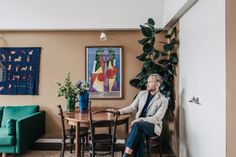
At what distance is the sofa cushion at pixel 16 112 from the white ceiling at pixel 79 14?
4.97ft

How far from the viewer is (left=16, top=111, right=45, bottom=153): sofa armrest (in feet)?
Answer: 13.0

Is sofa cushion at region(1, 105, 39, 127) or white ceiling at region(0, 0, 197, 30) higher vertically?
white ceiling at region(0, 0, 197, 30)

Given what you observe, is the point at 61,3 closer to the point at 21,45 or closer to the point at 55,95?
the point at 21,45

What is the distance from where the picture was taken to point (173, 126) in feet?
14.5

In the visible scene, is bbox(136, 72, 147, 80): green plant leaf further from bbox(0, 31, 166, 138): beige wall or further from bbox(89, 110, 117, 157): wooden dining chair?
bbox(89, 110, 117, 157): wooden dining chair

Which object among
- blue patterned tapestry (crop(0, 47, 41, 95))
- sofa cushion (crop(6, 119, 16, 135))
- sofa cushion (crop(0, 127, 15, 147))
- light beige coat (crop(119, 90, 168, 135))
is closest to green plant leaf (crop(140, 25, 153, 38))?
light beige coat (crop(119, 90, 168, 135))

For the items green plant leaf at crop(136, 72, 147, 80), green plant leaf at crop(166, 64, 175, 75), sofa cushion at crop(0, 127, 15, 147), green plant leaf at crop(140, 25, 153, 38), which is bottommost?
sofa cushion at crop(0, 127, 15, 147)

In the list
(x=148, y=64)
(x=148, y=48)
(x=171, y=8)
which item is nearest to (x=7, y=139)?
(x=148, y=64)

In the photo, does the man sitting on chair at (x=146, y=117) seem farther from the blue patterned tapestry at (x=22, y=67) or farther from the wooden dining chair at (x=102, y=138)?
the blue patterned tapestry at (x=22, y=67)

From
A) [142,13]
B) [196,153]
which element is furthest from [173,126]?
[142,13]

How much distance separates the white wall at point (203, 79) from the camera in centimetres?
240

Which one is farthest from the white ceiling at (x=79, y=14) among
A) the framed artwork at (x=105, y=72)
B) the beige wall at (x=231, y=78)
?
the beige wall at (x=231, y=78)

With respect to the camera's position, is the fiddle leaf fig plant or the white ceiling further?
the white ceiling

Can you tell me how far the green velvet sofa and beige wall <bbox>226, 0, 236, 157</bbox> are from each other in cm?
307
